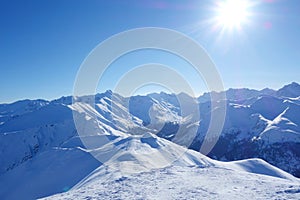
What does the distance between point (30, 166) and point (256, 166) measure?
5445cm

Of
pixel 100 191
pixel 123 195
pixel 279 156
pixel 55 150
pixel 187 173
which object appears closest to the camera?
pixel 123 195

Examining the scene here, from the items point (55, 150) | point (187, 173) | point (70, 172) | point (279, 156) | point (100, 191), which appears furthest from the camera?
point (279, 156)

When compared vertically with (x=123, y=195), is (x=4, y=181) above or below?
below

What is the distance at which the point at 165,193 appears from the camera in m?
26.4

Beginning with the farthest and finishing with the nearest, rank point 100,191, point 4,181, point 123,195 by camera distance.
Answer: point 4,181, point 100,191, point 123,195

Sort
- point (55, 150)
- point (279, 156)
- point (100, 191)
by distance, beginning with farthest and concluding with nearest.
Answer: point (279, 156), point (55, 150), point (100, 191)

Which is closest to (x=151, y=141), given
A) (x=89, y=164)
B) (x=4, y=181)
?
(x=89, y=164)

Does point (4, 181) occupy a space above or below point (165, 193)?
below

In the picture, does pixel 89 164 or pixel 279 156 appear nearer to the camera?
pixel 89 164

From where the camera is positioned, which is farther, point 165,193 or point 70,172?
point 70,172

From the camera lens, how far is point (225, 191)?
88.4ft

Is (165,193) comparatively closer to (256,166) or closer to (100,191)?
(100,191)

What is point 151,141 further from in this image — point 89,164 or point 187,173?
point 187,173

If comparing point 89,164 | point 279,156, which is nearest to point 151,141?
point 89,164
